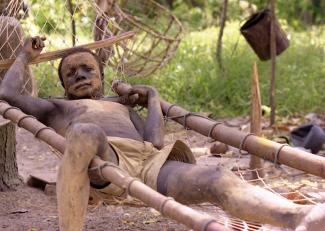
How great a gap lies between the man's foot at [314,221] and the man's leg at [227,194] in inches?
1.7

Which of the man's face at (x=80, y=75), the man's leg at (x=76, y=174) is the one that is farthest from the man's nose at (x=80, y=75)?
the man's leg at (x=76, y=174)

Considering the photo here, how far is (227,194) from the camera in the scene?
268 cm

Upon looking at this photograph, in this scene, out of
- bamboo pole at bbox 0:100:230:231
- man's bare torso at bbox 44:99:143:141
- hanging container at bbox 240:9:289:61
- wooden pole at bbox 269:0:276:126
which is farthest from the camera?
hanging container at bbox 240:9:289:61

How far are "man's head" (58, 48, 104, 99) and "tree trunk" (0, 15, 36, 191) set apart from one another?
0.29 meters

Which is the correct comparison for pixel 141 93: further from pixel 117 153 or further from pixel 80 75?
pixel 117 153

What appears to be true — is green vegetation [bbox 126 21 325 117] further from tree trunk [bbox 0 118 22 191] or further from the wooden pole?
tree trunk [bbox 0 118 22 191]

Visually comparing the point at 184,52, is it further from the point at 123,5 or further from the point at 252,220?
the point at 252,220

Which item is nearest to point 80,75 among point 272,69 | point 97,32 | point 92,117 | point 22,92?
point 92,117

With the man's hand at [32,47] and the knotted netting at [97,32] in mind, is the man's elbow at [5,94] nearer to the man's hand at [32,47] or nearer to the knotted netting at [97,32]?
the man's hand at [32,47]

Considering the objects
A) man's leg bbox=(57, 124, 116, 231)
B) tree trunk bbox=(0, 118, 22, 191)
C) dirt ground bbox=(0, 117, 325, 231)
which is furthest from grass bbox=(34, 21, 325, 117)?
man's leg bbox=(57, 124, 116, 231)

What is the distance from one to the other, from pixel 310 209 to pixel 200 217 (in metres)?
0.41

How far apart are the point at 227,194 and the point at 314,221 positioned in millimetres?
434

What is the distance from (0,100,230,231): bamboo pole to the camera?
220 cm

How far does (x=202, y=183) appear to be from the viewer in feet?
9.17
